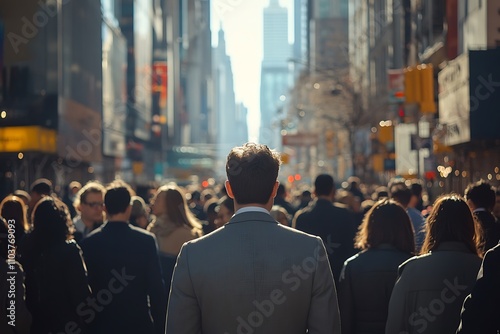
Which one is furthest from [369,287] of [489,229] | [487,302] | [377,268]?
[487,302]

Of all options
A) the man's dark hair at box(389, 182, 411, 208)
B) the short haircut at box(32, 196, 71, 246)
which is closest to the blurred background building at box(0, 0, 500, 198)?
the man's dark hair at box(389, 182, 411, 208)

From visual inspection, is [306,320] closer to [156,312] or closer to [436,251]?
[436,251]

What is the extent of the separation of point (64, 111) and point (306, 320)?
128 feet

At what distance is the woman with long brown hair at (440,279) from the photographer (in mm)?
6297

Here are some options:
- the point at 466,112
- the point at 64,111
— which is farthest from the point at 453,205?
the point at 64,111

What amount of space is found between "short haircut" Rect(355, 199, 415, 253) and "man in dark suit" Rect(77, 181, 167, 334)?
177 cm

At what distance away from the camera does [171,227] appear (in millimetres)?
10094

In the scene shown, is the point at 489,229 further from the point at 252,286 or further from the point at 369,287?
the point at 252,286

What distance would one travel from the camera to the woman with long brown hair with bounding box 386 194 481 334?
6297mm

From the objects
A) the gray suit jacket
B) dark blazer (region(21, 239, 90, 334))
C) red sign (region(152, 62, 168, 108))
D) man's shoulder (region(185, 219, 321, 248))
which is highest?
red sign (region(152, 62, 168, 108))

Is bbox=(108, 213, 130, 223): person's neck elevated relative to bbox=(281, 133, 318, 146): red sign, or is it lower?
lower

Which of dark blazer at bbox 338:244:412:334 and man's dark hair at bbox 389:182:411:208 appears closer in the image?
dark blazer at bbox 338:244:412:334

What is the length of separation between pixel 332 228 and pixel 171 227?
2091mm

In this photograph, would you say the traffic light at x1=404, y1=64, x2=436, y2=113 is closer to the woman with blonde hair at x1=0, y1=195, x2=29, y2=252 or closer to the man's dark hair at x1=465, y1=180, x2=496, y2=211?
the man's dark hair at x1=465, y1=180, x2=496, y2=211
